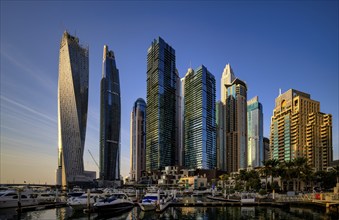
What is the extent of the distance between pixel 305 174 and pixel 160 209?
74.5 m

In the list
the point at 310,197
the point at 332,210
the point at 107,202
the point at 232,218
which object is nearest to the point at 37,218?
the point at 107,202

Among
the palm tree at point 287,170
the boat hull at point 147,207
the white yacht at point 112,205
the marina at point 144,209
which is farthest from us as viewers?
the palm tree at point 287,170

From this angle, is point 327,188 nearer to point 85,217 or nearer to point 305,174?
point 305,174

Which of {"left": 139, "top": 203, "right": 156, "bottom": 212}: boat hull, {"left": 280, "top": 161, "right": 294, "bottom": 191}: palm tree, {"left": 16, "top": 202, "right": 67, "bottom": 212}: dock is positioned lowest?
{"left": 16, "top": 202, "right": 67, "bottom": 212}: dock

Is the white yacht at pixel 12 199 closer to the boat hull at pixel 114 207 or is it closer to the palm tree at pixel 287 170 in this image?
the boat hull at pixel 114 207

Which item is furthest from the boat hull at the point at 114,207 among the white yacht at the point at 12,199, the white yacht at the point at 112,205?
the white yacht at the point at 12,199

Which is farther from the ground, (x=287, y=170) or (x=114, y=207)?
(x=287, y=170)

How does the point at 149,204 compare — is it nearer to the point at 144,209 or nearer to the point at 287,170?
the point at 144,209

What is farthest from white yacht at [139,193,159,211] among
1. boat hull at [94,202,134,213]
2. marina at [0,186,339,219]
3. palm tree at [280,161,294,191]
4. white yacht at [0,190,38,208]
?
palm tree at [280,161,294,191]

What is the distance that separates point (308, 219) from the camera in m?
62.4

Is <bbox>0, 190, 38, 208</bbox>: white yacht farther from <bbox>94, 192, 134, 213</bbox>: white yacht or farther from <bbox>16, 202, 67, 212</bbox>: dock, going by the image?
<bbox>94, 192, 134, 213</bbox>: white yacht

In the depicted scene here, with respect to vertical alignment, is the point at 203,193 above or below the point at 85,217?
below

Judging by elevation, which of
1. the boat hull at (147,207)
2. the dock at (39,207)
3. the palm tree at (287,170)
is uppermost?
the palm tree at (287,170)

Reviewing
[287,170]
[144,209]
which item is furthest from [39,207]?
[287,170]
